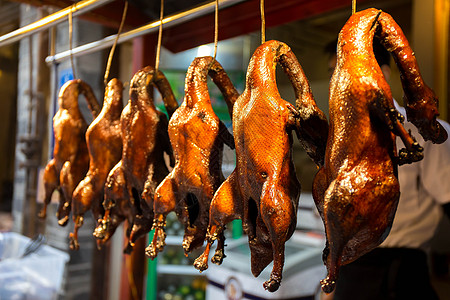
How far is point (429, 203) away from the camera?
216 cm

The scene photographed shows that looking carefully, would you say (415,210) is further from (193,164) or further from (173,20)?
(173,20)

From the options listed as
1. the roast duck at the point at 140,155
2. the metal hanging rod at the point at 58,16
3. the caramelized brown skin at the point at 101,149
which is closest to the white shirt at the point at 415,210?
the roast duck at the point at 140,155

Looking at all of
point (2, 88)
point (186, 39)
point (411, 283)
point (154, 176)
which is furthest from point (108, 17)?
point (411, 283)

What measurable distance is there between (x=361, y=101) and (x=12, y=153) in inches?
159

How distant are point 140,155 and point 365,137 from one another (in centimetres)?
86

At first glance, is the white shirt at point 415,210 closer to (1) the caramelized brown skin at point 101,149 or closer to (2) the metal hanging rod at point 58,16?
(1) the caramelized brown skin at point 101,149

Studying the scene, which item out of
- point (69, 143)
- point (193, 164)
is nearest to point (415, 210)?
point (193, 164)

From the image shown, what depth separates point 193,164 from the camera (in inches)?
52.1

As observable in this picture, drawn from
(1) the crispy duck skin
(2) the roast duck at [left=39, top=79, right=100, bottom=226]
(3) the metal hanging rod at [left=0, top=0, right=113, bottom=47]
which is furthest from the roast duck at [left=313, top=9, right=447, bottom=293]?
(2) the roast duck at [left=39, top=79, right=100, bottom=226]

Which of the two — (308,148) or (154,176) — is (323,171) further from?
(154,176)

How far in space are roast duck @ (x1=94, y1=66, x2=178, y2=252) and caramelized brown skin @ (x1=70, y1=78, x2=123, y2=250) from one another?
0.12 m

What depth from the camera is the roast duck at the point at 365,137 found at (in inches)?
35.4

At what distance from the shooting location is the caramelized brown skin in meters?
1.70

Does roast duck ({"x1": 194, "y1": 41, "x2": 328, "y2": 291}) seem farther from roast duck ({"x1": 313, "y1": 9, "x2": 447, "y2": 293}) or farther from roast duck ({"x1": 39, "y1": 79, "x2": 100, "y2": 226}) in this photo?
roast duck ({"x1": 39, "y1": 79, "x2": 100, "y2": 226})
